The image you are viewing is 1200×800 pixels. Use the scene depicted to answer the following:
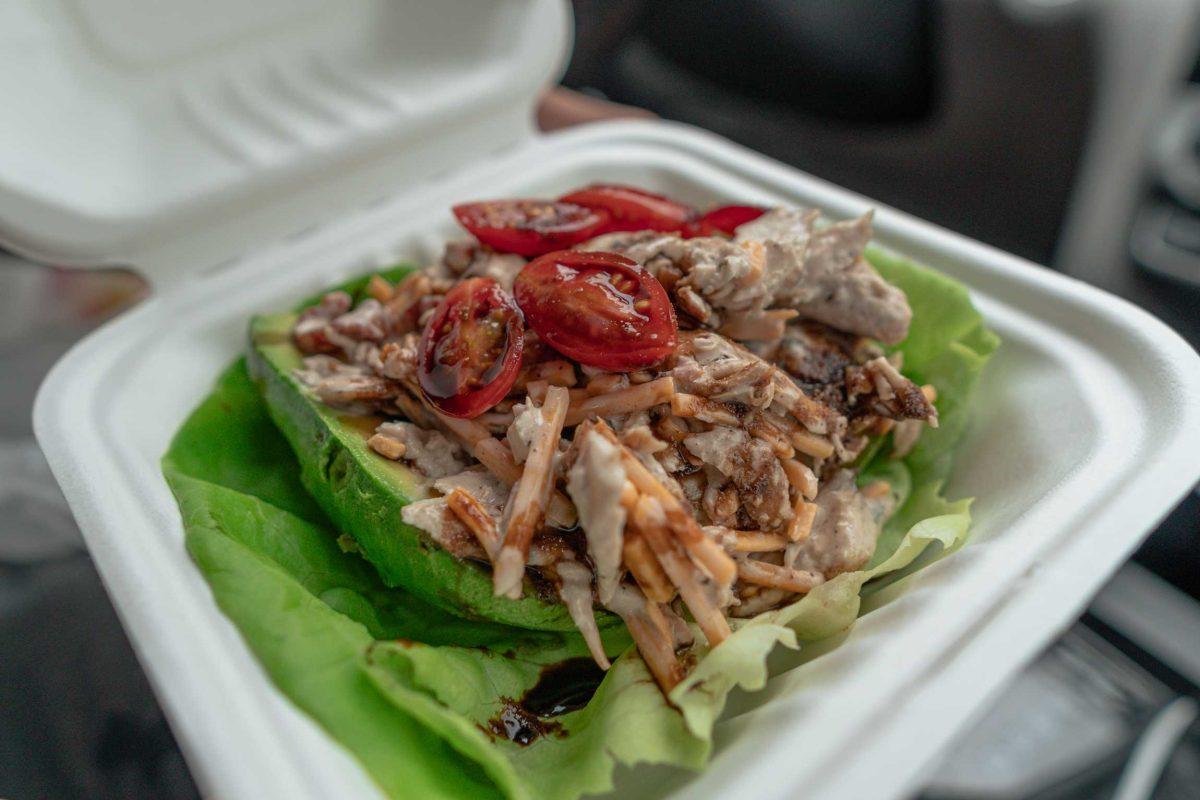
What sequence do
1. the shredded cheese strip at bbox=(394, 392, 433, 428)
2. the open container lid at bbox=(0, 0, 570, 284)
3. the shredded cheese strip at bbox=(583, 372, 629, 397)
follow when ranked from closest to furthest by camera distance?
the shredded cheese strip at bbox=(583, 372, 629, 397)
the shredded cheese strip at bbox=(394, 392, 433, 428)
the open container lid at bbox=(0, 0, 570, 284)

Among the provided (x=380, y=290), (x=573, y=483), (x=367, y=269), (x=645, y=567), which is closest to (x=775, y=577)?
(x=645, y=567)

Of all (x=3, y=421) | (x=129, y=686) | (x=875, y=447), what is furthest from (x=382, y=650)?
(x=3, y=421)

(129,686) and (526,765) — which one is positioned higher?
(526,765)

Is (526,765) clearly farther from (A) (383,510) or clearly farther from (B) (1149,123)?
(B) (1149,123)

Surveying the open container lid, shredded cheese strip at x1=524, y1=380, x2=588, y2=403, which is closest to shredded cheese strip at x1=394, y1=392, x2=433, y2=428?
shredded cheese strip at x1=524, y1=380, x2=588, y2=403

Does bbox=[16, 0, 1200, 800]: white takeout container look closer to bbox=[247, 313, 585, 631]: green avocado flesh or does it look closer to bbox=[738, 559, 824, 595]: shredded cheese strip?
bbox=[738, 559, 824, 595]: shredded cheese strip

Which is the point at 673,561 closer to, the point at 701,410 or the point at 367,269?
the point at 701,410
